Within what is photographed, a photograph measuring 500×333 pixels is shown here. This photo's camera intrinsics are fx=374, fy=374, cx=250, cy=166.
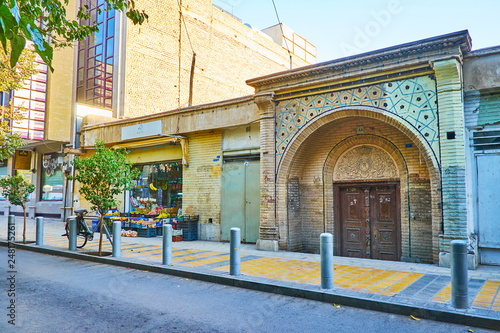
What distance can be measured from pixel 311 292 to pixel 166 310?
236 cm

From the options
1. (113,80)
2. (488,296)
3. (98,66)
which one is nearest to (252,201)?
(488,296)

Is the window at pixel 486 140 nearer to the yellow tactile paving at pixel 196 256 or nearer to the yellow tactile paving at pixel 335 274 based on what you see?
the yellow tactile paving at pixel 335 274

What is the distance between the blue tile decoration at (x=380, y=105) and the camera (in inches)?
342

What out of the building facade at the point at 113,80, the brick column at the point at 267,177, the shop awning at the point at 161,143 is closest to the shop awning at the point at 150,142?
the shop awning at the point at 161,143

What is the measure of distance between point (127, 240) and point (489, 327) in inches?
454

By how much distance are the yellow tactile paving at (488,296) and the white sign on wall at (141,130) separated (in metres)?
12.1

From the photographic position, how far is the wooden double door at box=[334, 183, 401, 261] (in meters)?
10.3

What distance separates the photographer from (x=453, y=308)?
5199mm

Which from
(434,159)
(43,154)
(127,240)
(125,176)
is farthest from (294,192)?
(43,154)

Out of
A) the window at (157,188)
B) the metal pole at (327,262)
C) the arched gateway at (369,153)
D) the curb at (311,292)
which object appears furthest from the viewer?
the window at (157,188)

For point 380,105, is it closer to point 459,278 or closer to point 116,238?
point 459,278

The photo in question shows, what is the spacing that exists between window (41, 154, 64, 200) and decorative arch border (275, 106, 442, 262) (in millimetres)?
14233

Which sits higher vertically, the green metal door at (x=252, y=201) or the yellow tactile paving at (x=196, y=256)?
the green metal door at (x=252, y=201)

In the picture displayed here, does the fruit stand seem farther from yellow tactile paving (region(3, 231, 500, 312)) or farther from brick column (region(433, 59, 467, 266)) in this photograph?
brick column (region(433, 59, 467, 266))
